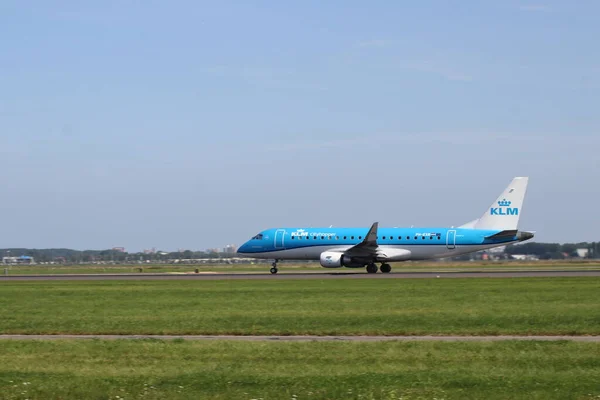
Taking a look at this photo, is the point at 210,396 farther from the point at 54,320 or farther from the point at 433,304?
the point at 433,304

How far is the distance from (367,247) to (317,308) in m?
34.4

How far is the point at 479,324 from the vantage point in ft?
79.8

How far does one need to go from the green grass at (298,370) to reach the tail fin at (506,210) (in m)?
47.4

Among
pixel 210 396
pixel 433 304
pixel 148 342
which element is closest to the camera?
pixel 210 396

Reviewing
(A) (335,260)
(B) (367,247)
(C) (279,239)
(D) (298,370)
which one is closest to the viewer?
(D) (298,370)

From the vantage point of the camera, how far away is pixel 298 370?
52.5 feet

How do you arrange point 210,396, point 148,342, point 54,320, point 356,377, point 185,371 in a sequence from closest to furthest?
point 210,396, point 356,377, point 185,371, point 148,342, point 54,320

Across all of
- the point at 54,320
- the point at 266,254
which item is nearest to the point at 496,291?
the point at 54,320

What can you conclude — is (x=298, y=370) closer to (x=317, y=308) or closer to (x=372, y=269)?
(x=317, y=308)

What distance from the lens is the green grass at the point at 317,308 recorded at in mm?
24094

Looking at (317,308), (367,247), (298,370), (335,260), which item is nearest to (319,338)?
(298,370)

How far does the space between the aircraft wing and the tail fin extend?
26.7 ft

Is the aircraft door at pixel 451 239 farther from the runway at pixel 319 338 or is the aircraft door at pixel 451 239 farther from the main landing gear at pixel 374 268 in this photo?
the runway at pixel 319 338

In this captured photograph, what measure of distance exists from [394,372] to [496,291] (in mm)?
24317
